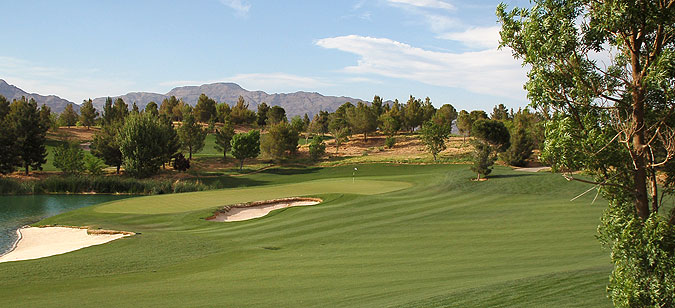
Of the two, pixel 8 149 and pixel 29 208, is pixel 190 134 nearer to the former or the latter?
pixel 8 149

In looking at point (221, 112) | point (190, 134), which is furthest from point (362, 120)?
point (221, 112)

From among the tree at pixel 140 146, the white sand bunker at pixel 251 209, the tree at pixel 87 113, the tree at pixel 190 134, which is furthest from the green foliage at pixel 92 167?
the tree at pixel 87 113

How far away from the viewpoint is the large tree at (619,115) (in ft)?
25.2

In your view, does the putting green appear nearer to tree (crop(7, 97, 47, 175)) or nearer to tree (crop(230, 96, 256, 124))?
tree (crop(7, 97, 47, 175))

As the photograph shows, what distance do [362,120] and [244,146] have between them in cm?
3093

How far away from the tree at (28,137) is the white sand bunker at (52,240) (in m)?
33.6

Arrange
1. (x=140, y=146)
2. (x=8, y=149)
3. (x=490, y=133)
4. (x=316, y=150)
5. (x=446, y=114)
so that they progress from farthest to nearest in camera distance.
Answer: (x=446, y=114) → (x=316, y=150) → (x=490, y=133) → (x=140, y=146) → (x=8, y=149)

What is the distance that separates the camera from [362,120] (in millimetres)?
90312

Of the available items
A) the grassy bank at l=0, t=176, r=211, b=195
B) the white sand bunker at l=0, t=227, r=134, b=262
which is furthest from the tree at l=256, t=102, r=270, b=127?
the white sand bunker at l=0, t=227, r=134, b=262

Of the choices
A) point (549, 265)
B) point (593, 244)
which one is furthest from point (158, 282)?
point (593, 244)

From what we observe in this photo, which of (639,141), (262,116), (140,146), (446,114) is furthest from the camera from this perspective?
(262,116)

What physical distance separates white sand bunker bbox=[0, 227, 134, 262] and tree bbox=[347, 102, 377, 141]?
A: 67861 millimetres

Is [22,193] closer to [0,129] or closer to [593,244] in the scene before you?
[0,129]

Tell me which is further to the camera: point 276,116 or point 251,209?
point 276,116
